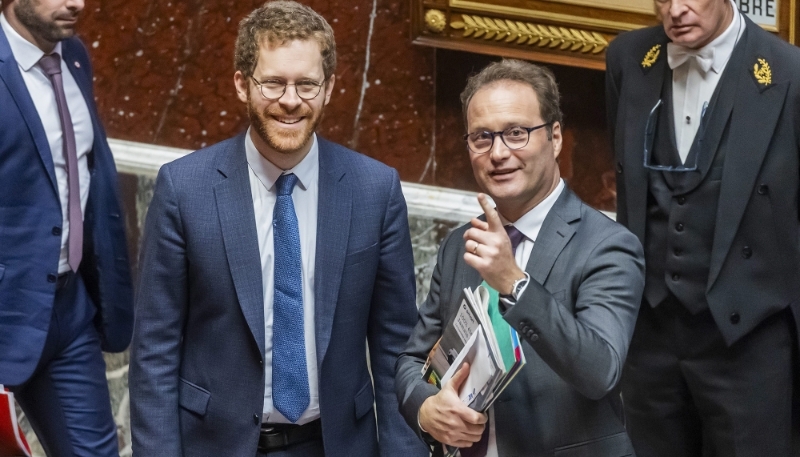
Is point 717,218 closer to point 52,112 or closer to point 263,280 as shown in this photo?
point 263,280

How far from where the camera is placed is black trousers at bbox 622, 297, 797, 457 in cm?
333

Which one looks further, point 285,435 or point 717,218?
point 717,218

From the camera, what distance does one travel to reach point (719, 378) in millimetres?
3344

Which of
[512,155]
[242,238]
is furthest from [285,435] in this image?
[512,155]

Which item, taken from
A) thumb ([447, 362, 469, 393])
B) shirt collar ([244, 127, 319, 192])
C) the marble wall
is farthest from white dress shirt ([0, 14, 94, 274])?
thumb ([447, 362, 469, 393])

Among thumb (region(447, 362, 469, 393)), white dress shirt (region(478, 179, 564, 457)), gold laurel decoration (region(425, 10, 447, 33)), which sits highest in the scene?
gold laurel decoration (region(425, 10, 447, 33))

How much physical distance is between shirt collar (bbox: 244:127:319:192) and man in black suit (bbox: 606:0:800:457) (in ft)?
A: 2.95

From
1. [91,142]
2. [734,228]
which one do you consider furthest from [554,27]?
[91,142]

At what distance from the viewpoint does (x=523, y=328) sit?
2.33m

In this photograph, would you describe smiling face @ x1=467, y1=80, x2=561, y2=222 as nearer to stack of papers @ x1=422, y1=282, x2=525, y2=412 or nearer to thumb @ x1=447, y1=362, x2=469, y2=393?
stack of papers @ x1=422, y1=282, x2=525, y2=412

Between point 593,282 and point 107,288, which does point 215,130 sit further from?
point 593,282

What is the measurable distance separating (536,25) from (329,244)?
1.65 metres

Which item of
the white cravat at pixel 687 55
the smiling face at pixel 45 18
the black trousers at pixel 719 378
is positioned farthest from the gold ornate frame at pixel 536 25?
the smiling face at pixel 45 18

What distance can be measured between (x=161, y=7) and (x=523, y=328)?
9.77ft
